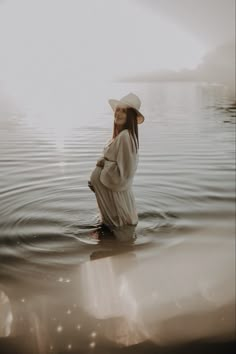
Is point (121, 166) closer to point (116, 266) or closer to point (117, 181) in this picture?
point (117, 181)

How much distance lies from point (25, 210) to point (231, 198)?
3395 mm

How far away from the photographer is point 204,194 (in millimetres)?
8078

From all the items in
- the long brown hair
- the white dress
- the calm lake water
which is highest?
the long brown hair

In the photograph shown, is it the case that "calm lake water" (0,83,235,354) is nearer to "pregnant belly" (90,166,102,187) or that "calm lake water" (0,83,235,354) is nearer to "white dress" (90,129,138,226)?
"white dress" (90,129,138,226)

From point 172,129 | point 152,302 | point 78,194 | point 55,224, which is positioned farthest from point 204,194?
point 172,129

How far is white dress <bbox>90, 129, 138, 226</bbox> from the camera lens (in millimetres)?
5535

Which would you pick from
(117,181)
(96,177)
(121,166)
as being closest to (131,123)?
(121,166)

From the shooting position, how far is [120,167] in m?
5.57

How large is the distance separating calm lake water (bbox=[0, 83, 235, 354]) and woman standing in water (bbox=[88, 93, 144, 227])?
0.82ft

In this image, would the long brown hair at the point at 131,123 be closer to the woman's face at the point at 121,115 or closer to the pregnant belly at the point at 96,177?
the woman's face at the point at 121,115

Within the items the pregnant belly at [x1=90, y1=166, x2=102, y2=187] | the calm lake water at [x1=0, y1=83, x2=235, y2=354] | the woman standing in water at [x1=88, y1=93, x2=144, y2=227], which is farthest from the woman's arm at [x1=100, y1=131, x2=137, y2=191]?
the calm lake water at [x1=0, y1=83, x2=235, y2=354]

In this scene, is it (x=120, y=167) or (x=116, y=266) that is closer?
(x=116, y=266)

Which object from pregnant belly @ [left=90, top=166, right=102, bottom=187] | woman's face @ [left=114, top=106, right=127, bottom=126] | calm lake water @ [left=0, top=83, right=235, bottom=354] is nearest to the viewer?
calm lake water @ [left=0, top=83, right=235, bottom=354]

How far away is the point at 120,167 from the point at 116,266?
3.95ft
